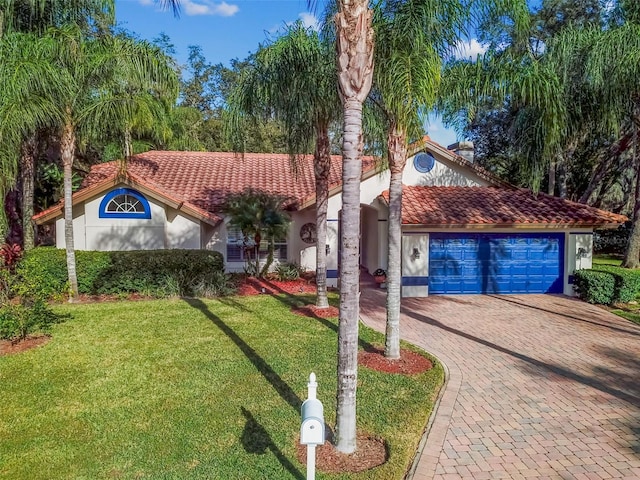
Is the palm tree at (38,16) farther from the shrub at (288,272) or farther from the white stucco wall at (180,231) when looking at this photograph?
the shrub at (288,272)

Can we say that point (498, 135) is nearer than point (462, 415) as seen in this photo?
No

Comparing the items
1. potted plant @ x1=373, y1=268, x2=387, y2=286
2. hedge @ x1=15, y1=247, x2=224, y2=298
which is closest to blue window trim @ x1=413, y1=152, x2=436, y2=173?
potted plant @ x1=373, y1=268, x2=387, y2=286

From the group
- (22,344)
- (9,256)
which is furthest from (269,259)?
(22,344)

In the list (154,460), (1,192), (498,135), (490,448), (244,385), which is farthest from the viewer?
(498,135)

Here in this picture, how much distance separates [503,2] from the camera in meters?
8.42

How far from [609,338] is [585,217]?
251 inches

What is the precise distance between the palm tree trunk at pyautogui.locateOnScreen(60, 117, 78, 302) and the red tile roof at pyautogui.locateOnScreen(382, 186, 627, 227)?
9956mm

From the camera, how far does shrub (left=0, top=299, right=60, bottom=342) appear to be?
383 inches

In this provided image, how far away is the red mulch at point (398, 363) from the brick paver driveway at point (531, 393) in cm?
54

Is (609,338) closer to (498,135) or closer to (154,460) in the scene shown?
(154,460)

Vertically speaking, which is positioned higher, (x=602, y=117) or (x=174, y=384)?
(x=602, y=117)

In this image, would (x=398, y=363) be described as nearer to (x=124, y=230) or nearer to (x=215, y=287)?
(x=215, y=287)

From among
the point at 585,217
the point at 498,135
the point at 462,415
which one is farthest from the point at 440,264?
the point at 498,135

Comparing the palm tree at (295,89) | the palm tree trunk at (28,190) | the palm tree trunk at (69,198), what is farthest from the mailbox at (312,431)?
the palm tree trunk at (28,190)
